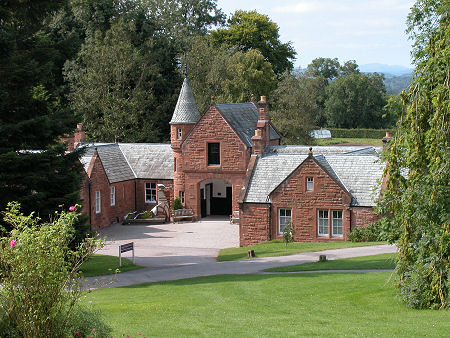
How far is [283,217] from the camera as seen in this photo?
120 feet

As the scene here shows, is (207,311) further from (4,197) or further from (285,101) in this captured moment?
(285,101)

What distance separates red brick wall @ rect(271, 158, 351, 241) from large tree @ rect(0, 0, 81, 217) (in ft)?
45.6

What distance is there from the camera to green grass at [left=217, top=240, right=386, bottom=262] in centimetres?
3116

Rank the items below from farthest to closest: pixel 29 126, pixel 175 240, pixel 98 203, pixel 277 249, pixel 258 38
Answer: pixel 258 38 → pixel 98 203 → pixel 175 240 → pixel 277 249 → pixel 29 126

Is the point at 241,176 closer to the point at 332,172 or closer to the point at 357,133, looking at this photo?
the point at 332,172

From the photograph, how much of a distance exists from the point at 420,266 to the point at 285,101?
43559mm

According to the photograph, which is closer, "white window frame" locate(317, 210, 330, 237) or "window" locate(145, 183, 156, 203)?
"white window frame" locate(317, 210, 330, 237)

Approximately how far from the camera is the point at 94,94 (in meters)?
61.3

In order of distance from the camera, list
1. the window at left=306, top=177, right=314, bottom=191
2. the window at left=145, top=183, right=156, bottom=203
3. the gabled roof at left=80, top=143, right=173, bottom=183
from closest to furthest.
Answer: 1. the window at left=306, top=177, right=314, bottom=191
2. the gabled roof at left=80, top=143, right=173, bottom=183
3. the window at left=145, top=183, right=156, bottom=203

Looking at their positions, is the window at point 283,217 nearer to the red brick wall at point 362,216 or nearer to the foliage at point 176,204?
the red brick wall at point 362,216

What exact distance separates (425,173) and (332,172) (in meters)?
19.3

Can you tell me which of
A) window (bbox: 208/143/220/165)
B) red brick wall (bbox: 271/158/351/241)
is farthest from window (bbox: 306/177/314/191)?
window (bbox: 208/143/220/165)

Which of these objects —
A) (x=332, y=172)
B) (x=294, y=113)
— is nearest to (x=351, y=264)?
(x=332, y=172)

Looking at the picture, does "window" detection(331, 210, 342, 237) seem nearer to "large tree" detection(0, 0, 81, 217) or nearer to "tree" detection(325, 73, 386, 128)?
"large tree" detection(0, 0, 81, 217)
